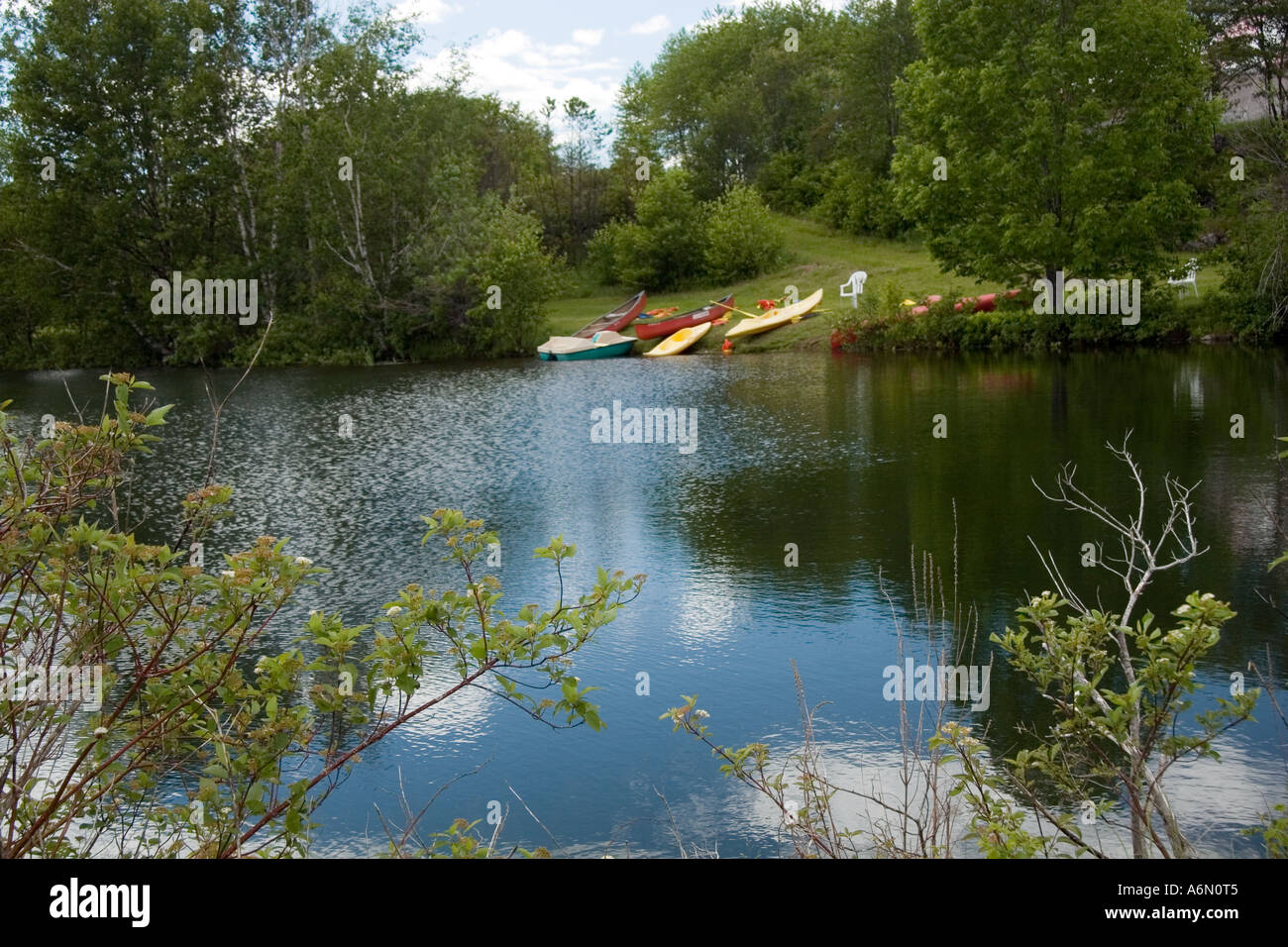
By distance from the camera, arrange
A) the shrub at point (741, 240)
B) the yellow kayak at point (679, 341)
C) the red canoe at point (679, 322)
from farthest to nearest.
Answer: the shrub at point (741, 240), the red canoe at point (679, 322), the yellow kayak at point (679, 341)

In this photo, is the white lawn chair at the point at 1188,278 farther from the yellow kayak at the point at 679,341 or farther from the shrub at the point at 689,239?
the shrub at the point at 689,239

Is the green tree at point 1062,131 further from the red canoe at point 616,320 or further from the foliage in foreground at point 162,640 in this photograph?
the foliage in foreground at point 162,640

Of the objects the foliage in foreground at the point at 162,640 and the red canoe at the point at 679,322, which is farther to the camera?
the red canoe at the point at 679,322

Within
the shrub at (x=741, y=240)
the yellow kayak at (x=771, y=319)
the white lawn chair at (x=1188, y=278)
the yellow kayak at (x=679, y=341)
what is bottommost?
the yellow kayak at (x=679, y=341)

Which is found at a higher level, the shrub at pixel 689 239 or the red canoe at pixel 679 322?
the shrub at pixel 689 239

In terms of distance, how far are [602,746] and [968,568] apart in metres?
4.72

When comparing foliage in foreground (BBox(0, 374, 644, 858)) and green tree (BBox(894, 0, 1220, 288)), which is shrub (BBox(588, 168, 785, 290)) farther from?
foliage in foreground (BBox(0, 374, 644, 858))

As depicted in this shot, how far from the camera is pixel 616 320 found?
38469 mm

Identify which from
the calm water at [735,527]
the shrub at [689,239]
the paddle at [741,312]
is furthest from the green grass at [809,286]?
the calm water at [735,527]

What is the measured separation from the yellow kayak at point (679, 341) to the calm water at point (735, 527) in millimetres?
7515

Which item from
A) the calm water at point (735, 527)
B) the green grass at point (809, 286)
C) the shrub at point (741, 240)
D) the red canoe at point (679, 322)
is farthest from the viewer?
the shrub at point (741, 240)

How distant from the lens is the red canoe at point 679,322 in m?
36.8

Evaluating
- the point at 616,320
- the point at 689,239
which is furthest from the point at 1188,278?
the point at 689,239

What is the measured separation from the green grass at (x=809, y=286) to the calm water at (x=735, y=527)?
7163 millimetres
